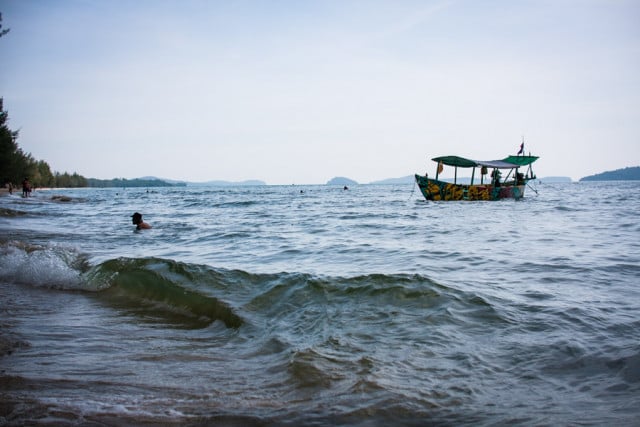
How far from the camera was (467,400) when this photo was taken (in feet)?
10.6

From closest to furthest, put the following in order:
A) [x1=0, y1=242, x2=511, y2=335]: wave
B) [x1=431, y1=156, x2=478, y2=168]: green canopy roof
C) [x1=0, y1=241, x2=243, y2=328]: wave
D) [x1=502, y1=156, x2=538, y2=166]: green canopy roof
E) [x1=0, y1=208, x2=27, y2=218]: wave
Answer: [x1=0, y1=242, x2=511, y2=335]: wave → [x1=0, y1=241, x2=243, y2=328]: wave → [x1=0, y1=208, x2=27, y2=218]: wave → [x1=431, y1=156, x2=478, y2=168]: green canopy roof → [x1=502, y1=156, x2=538, y2=166]: green canopy roof

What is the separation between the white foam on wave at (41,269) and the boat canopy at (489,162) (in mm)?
26655

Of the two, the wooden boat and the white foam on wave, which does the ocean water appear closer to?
the white foam on wave

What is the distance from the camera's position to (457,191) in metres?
34.4

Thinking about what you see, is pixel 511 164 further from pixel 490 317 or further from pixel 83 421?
pixel 83 421

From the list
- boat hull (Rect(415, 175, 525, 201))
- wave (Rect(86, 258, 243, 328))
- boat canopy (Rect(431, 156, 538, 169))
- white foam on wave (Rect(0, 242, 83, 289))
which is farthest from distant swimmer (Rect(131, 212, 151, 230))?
boat hull (Rect(415, 175, 525, 201))

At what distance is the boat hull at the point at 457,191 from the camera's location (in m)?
34.3

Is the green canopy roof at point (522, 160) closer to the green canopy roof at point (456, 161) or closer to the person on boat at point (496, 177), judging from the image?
the person on boat at point (496, 177)

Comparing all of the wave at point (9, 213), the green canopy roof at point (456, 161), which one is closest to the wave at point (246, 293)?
the wave at point (9, 213)

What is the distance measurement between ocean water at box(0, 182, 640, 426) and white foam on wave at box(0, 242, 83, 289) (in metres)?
0.04

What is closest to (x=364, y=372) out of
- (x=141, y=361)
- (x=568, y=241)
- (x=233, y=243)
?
(x=141, y=361)

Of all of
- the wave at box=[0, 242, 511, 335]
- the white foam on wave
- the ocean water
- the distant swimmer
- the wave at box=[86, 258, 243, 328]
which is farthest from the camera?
the distant swimmer

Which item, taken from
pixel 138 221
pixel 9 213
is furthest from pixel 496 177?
pixel 9 213

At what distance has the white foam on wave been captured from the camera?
7691mm
